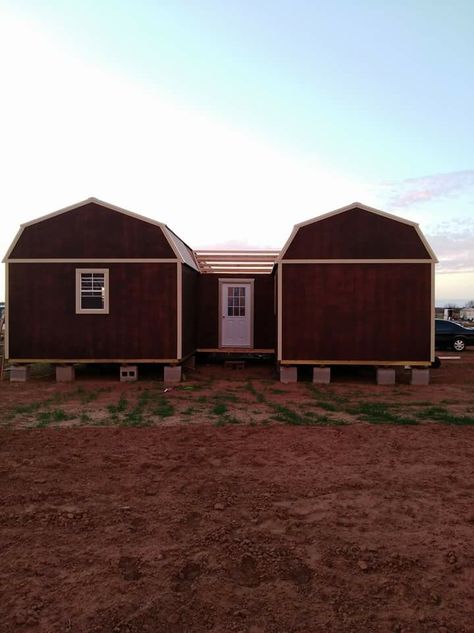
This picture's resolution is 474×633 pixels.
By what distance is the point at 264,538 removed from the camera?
3793mm

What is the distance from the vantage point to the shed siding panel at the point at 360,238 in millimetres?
12031

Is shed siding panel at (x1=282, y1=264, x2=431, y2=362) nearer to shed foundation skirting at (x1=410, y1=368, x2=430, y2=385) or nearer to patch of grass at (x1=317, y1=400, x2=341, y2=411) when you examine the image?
shed foundation skirting at (x1=410, y1=368, x2=430, y2=385)

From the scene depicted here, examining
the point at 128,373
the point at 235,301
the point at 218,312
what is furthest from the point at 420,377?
the point at 128,373

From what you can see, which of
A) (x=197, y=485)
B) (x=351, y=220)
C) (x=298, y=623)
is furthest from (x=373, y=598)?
(x=351, y=220)

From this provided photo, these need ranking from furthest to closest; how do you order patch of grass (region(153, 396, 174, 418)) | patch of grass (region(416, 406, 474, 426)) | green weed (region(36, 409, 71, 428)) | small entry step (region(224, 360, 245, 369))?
1. small entry step (region(224, 360, 245, 369))
2. patch of grass (region(153, 396, 174, 418))
3. patch of grass (region(416, 406, 474, 426))
4. green weed (region(36, 409, 71, 428))

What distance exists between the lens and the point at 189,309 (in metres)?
13.9

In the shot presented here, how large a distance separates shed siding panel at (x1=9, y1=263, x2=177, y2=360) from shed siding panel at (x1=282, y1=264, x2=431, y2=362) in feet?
10.2

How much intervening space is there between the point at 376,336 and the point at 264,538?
29.6 feet

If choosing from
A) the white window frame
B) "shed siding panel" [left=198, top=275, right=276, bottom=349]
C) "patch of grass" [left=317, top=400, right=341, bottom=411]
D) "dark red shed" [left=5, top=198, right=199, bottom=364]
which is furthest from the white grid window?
"patch of grass" [left=317, top=400, right=341, bottom=411]

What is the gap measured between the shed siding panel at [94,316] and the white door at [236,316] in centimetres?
359

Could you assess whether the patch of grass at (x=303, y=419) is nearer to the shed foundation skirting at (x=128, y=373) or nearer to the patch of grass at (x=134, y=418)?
the patch of grass at (x=134, y=418)

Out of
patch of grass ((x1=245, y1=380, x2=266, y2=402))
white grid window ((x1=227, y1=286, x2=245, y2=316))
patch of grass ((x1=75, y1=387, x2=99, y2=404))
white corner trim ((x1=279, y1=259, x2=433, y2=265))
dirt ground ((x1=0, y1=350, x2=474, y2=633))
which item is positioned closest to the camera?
dirt ground ((x1=0, y1=350, x2=474, y2=633))

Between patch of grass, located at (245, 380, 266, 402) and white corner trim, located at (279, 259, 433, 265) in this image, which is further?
white corner trim, located at (279, 259, 433, 265)

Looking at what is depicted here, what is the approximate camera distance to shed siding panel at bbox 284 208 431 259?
12.0m
